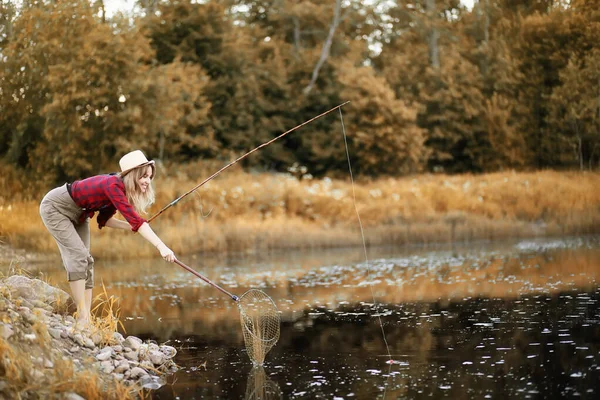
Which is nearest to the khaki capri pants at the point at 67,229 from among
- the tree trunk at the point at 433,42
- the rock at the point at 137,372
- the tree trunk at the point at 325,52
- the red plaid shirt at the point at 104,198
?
the red plaid shirt at the point at 104,198

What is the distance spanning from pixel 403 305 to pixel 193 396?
451 centimetres

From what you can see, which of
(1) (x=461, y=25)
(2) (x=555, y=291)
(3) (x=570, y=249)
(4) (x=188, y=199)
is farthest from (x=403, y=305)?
(1) (x=461, y=25)

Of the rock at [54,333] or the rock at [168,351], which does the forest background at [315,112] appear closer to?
the rock at [168,351]

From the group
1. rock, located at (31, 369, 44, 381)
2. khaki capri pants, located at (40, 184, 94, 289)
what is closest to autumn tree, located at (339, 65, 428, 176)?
khaki capri pants, located at (40, 184, 94, 289)

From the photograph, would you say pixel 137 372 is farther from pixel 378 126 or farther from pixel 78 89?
pixel 378 126

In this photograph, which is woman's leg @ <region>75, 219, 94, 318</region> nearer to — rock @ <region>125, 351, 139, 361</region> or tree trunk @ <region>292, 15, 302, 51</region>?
rock @ <region>125, 351, 139, 361</region>

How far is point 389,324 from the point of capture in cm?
888

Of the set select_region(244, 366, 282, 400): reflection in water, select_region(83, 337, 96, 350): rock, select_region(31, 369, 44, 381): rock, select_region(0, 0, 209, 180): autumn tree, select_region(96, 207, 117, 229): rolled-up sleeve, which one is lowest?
select_region(244, 366, 282, 400): reflection in water

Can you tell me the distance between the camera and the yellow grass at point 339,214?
1759cm

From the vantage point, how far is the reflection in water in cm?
609

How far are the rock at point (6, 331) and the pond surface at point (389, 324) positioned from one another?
116 cm

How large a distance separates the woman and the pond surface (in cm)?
111

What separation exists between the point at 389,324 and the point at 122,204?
10.8 feet

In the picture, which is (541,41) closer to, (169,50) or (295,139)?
(295,139)
